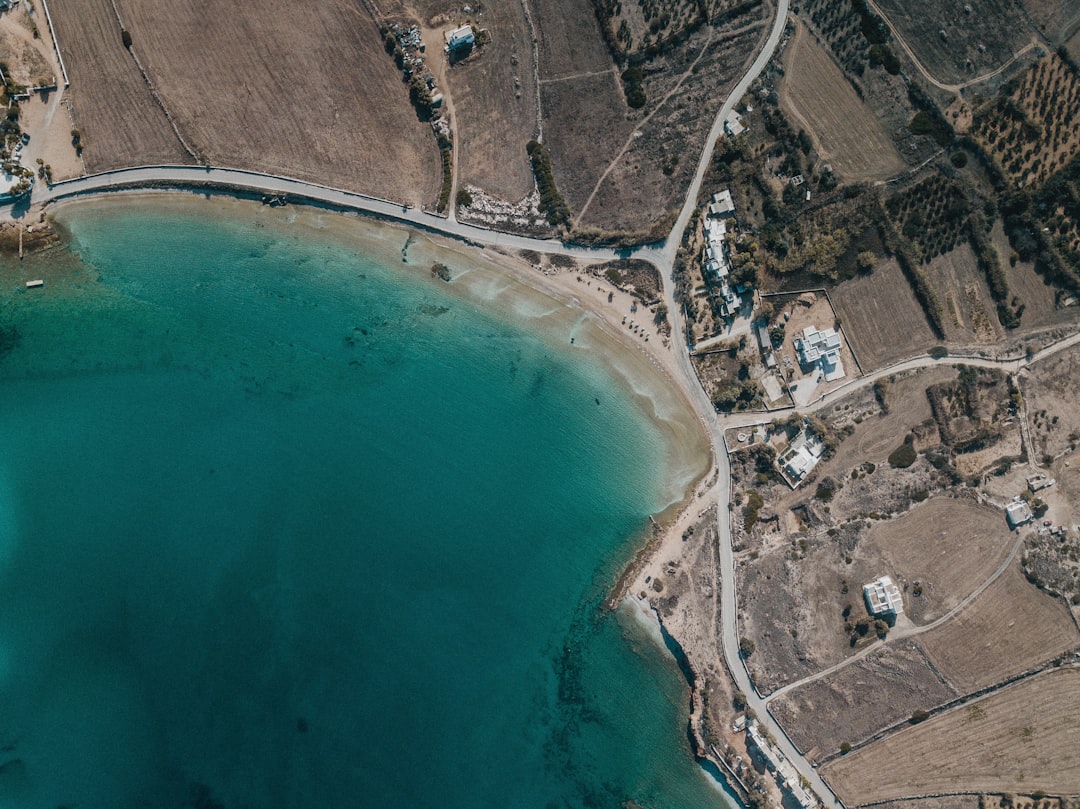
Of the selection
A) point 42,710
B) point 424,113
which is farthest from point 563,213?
point 42,710

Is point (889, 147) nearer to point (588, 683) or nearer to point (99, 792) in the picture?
point (588, 683)

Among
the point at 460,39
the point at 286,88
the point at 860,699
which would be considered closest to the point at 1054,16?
the point at 460,39

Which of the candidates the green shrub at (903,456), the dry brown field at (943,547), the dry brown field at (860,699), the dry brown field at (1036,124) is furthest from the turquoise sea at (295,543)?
the dry brown field at (1036,124)

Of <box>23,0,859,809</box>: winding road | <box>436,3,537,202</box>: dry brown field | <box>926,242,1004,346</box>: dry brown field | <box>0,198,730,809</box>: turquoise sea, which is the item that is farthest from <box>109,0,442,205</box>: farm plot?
<box>926,242,1004,346</box>: dry brown field

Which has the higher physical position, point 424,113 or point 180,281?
point 424,113

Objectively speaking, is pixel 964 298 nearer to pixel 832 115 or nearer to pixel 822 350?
pixel 822 350

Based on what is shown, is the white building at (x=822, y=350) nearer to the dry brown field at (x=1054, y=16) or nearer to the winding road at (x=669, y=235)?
the winding road at (x=669, y=235)
